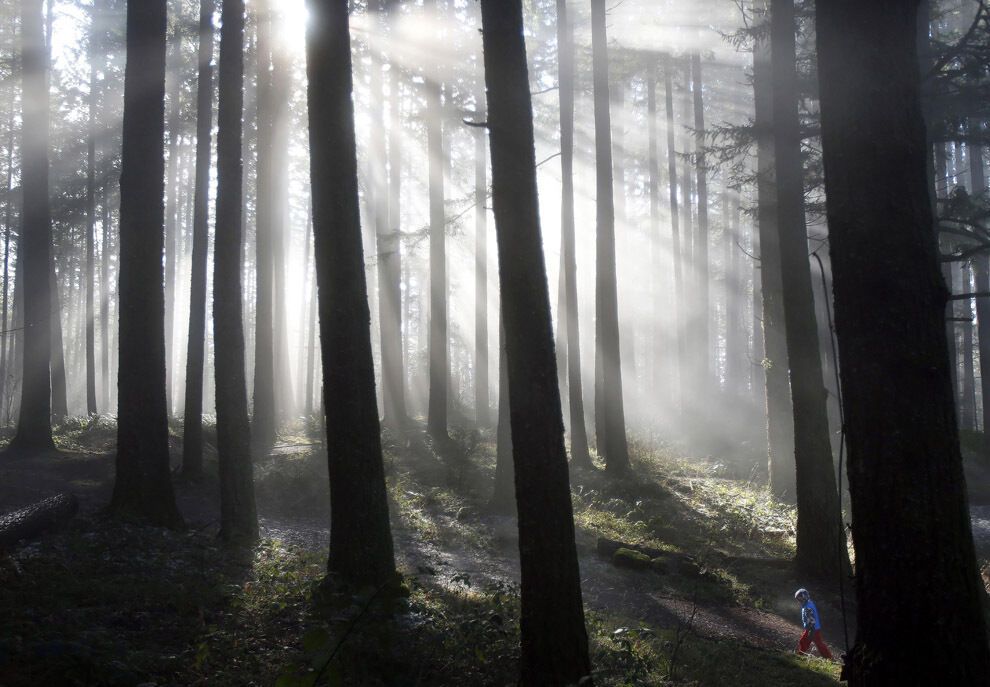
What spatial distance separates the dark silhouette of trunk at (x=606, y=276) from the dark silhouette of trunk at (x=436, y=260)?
4.74 meters

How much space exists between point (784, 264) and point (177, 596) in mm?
9670

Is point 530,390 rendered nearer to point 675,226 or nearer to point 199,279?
point 199,279

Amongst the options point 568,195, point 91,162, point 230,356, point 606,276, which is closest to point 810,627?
point 230,356

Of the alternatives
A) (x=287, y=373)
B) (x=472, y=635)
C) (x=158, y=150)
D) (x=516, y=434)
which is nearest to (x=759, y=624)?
(x=472, y=635)

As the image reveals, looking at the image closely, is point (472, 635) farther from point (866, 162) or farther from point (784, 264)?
point (784, 264)

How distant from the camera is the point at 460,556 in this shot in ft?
40.5

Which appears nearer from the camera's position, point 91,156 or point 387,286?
point 387,286

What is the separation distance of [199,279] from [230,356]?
655 cm

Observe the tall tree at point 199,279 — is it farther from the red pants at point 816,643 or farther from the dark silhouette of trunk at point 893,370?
the dark silhouette of trunk at point 893,370

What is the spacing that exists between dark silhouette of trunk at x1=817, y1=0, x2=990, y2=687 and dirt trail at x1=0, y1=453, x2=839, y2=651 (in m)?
4.06

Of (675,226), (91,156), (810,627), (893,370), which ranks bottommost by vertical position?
(810,627)

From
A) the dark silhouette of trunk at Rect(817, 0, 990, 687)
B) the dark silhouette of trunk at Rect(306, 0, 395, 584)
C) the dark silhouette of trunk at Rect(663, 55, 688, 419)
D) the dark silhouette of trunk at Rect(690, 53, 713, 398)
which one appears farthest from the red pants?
the dark silhouette of trunk at Rect(663, 55, 688, 419)

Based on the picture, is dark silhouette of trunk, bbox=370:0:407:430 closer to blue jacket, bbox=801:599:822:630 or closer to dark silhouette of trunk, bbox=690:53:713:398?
dark silhouette of trunk, bbox=690:53:713:398

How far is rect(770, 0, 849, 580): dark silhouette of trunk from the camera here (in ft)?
36.3
